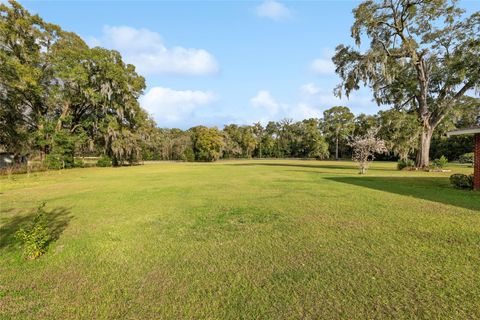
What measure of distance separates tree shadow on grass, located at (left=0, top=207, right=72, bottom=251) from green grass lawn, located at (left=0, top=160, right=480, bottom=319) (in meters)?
0.04

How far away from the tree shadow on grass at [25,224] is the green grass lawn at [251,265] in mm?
44

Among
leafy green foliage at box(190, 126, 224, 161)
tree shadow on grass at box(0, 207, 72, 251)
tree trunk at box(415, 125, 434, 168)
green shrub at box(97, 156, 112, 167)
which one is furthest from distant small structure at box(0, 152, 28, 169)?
tree trunk at box(415, 125, 434, 168)

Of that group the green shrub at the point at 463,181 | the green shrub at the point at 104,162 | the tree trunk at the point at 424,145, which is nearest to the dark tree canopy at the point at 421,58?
the tree trunk at the point at 424,145

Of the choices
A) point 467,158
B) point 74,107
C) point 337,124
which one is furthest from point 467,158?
point 74,107

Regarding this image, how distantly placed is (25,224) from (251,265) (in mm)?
5350

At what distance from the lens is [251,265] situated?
3.73 metres

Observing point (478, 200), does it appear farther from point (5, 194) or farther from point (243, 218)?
point (5, 194)

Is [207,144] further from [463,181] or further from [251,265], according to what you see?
[251,265]

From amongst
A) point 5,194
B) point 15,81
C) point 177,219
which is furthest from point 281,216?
point 15,81

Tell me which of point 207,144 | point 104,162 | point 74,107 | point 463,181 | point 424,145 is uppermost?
point 74,107

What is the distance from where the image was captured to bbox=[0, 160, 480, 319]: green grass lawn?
276 cm

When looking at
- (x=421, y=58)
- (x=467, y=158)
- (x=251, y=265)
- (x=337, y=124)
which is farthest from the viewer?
(x=337, y=124)

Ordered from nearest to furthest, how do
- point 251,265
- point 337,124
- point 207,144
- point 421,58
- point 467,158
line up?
point 251,265, point 421,58, point 467,158, point 207,144, point 337,124

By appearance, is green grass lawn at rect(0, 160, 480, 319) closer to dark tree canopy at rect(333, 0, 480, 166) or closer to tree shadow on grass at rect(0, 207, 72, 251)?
tree shadow on grass at rect(0, 207, 72, 251)
